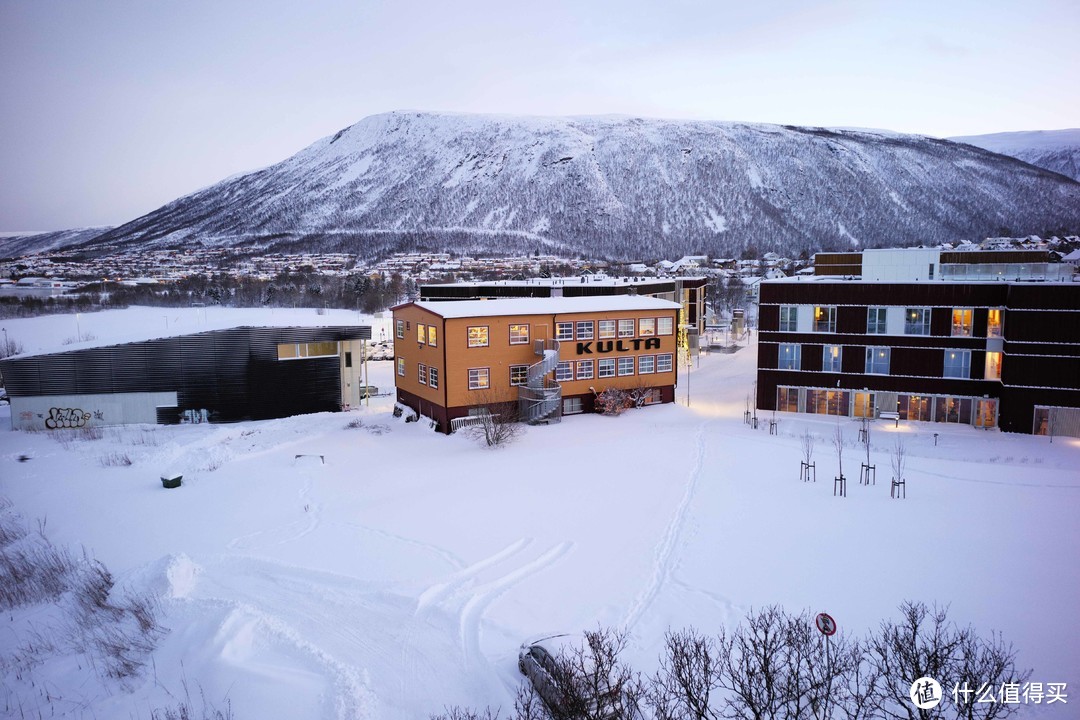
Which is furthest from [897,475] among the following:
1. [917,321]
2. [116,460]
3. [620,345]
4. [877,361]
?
[116,460]

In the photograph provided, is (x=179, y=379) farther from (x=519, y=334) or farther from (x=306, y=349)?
(x=519, y=334)

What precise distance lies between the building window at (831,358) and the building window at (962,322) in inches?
210

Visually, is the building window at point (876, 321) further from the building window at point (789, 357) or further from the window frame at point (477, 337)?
the window frame at point (477, 337)

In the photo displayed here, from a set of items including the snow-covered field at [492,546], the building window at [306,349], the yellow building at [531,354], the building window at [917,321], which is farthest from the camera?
the building window at [306,349]

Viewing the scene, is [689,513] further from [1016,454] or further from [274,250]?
[274,250]

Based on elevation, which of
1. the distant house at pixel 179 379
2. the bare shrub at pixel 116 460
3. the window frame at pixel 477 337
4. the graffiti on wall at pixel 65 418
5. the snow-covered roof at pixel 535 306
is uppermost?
the snow-covered roof at pixel 535 306

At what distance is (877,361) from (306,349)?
31.2 m

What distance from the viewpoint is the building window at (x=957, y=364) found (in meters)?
32.7

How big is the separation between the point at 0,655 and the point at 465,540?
10.7 meters

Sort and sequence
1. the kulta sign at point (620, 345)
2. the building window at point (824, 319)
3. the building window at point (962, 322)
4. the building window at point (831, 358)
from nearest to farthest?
the building window at point (962, 322), the building window at point (831, 358), the building window at point (824, 319), the kulta sign at point (620, 345)

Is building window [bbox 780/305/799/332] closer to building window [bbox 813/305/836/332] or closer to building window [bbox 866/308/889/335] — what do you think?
building window [bbox 813/305/836/332]

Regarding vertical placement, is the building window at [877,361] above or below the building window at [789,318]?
below

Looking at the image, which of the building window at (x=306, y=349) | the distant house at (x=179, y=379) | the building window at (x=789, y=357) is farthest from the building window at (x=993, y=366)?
the building window at (x=306, y=349)

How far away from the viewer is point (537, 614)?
14.1m
